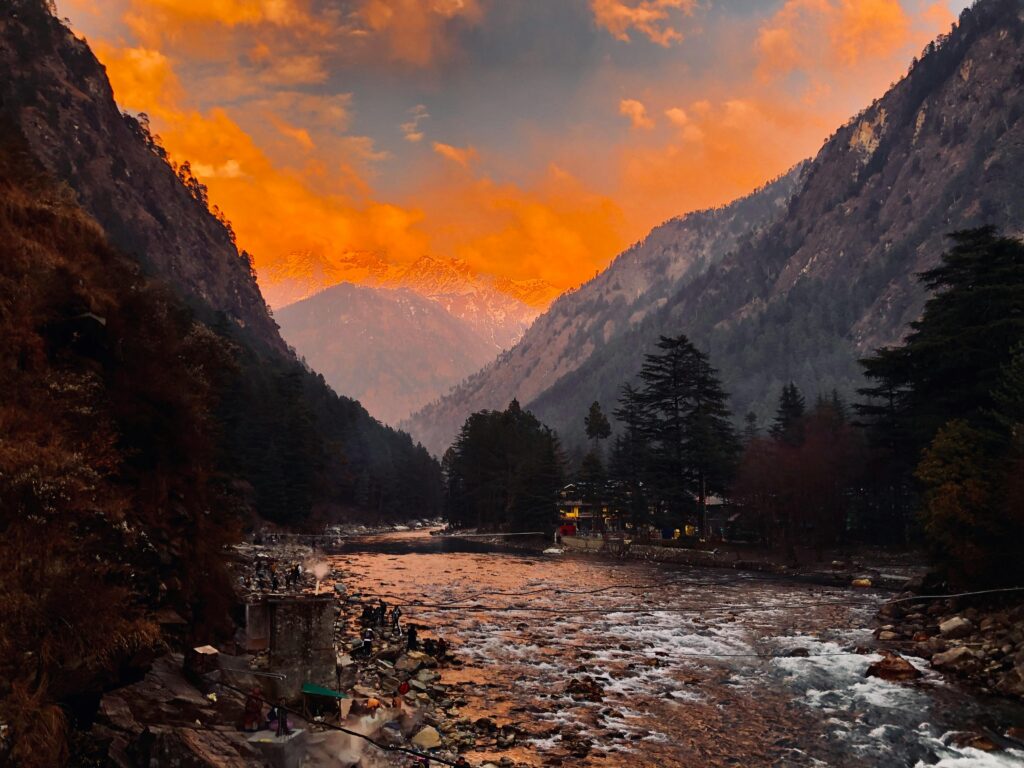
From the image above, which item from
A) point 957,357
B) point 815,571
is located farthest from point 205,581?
point 815,571

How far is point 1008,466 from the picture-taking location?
27.6 m

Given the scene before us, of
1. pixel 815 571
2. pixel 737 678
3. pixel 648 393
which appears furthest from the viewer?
pixel 648 393

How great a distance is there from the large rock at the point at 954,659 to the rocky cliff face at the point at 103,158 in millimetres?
107772

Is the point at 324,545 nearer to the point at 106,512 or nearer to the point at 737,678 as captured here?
the point at 737,678

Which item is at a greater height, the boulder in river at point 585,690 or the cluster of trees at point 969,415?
the cluster of trees at point 969,415

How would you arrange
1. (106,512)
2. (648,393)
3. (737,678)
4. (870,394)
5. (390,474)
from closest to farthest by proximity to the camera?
1. (106,512)
2. (737,678)
3. (870,394)
4. (648,393)
5. (390,474)

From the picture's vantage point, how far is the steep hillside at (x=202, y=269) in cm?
9156

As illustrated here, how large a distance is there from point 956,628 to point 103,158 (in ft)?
552

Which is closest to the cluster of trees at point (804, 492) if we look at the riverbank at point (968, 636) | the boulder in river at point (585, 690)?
the riverbank at point (968, 636)

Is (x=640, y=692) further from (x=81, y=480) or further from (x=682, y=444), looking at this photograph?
(x=682, y=444)

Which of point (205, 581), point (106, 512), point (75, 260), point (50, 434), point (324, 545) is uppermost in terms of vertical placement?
point (75, 260)

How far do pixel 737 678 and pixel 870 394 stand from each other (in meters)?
56.7

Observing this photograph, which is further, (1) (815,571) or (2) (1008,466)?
(1) (815,571)

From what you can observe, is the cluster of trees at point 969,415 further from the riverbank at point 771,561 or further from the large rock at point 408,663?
the large rock at point 408,663
